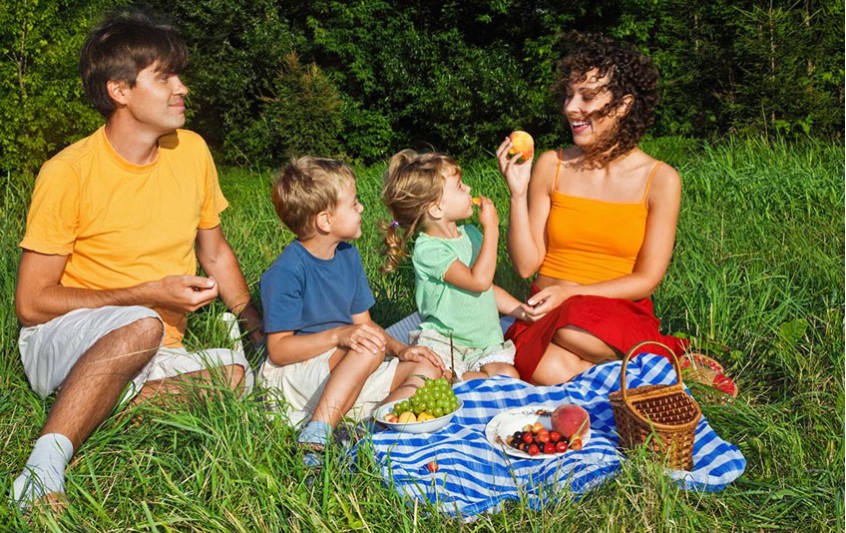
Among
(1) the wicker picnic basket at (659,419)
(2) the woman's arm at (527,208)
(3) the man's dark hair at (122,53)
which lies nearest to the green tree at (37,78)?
(3) the man's dark hair at (122,53)

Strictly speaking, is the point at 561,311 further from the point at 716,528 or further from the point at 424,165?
the point at 716,528

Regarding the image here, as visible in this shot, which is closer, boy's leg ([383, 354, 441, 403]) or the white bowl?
the white bowl

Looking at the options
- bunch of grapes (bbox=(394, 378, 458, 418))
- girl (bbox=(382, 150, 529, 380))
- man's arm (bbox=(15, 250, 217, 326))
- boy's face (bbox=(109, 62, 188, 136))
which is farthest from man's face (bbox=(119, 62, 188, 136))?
bunch of grapes (bbox=(394, 378, 458, 418))

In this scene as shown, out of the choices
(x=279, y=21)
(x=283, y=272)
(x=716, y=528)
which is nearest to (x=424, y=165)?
(x=283, y=272)

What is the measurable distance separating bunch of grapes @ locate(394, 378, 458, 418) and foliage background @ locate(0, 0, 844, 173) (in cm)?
711

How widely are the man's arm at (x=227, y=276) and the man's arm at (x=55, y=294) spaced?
0.53 m

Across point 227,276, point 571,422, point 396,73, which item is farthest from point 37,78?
point 571,422

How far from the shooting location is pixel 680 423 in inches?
133

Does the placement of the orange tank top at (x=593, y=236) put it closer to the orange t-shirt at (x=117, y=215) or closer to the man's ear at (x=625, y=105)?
the man's ear at (x=625, y=105)

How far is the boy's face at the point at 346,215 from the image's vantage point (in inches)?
156

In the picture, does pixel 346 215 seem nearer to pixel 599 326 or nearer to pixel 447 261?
pixel 447 261

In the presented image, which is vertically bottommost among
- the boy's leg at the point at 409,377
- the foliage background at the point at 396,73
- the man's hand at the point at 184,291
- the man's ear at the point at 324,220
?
the foliage background at the point at 396,73

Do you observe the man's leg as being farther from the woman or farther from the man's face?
the woman

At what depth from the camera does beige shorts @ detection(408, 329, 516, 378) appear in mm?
4281
